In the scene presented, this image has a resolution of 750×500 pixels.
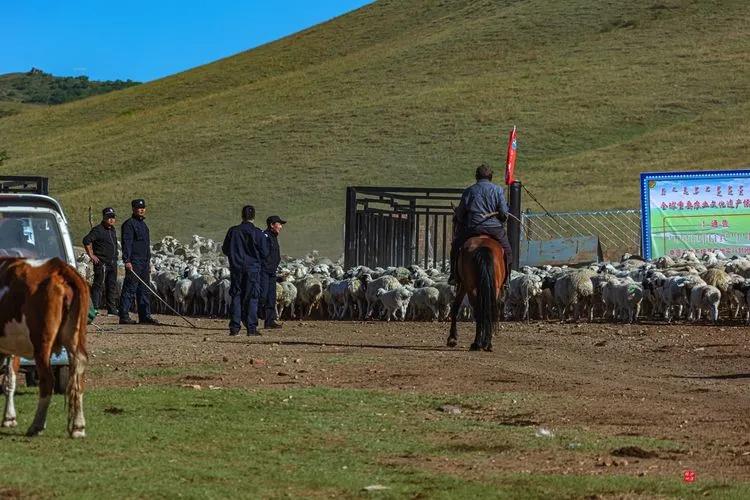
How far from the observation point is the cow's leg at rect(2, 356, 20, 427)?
32.9 ft

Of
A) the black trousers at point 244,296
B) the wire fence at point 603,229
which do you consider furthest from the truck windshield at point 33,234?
the wire fence at point 603,229

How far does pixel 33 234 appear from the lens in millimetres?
12641

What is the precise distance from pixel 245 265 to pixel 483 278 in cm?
429

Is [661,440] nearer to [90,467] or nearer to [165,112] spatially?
[90,467]

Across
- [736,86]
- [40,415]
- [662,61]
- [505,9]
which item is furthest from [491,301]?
[505,9]

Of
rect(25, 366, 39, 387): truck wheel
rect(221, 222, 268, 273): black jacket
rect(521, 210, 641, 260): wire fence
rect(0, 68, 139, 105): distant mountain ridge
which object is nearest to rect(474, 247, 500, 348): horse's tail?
rect(221, 222, 268, 273): black jacket

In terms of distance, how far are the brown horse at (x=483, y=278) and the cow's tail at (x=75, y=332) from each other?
7.24 meters

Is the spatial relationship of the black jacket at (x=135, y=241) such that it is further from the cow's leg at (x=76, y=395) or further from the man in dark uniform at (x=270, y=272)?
the cow's leg at (x=76, y=395)

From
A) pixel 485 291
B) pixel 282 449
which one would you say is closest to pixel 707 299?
pixel 485 291

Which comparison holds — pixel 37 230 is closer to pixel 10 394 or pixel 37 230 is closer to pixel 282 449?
pixel 10 394

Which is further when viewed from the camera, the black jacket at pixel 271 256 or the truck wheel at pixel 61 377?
the black jacket at pixel 271 256

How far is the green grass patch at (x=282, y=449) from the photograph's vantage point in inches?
313

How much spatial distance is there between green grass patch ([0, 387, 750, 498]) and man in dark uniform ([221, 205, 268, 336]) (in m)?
7.06

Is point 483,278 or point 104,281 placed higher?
point 104,281
